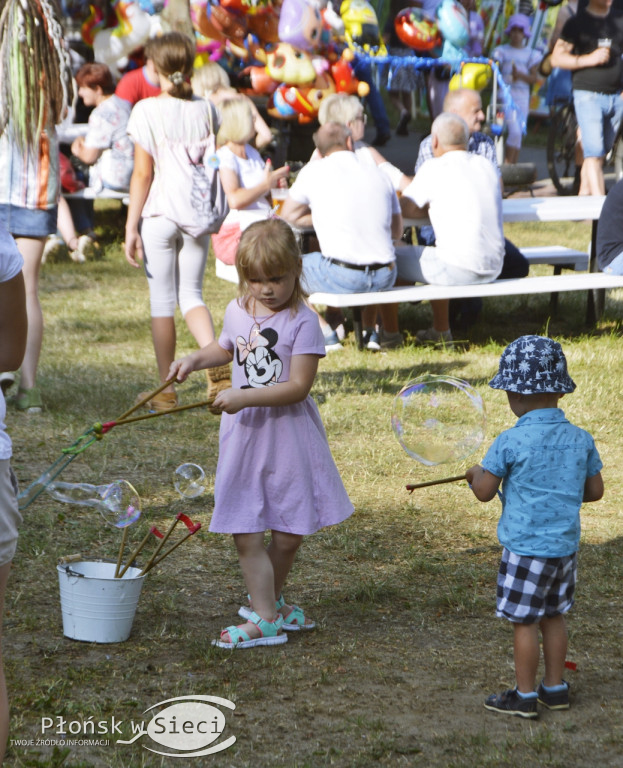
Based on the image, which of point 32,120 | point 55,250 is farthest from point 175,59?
point 55,250

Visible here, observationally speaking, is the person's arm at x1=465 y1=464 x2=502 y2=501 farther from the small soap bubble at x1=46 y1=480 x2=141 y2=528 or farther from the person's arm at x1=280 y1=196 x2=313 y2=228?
the person's arm at x1=280 y1=196 x2=313 y2=228

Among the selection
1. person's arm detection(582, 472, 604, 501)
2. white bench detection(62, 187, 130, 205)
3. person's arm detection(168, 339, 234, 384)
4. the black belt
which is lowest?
the black belt

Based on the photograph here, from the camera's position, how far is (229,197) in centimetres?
654

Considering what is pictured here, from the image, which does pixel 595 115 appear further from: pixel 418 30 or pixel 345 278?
pixel 345 278

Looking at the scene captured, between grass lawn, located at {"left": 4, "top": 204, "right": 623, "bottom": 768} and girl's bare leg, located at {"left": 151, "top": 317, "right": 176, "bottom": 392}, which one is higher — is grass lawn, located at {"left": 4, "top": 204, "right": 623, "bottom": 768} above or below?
below

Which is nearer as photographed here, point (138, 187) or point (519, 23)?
point (138, 187)

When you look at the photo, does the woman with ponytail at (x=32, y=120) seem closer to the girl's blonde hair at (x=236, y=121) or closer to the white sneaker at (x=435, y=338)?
the girl's blonde hair at (x=236, y=121)

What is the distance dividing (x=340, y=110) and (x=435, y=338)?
63.8 inches

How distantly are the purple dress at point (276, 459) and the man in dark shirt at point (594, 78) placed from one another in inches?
294

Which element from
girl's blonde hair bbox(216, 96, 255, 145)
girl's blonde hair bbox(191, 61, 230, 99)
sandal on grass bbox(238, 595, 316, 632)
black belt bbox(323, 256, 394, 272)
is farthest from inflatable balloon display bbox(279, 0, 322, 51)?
sandal on grass bbox(238, 595, 316, 632)

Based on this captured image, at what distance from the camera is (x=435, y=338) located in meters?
7.20

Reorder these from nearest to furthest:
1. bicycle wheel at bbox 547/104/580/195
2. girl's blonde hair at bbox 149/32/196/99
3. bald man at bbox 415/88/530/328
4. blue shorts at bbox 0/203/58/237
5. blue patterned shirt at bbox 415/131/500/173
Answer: blue shorts at bbox 0/203/58/237 < girl's blonde hair at bbox 149/32/196/99 < bald man at bbox 415/88/530/328 < blue patterned shirt at bbox 415/131/500/173 < bicycle wheel at bbox 547/104/580/195

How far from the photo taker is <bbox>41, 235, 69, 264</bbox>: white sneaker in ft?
33.1

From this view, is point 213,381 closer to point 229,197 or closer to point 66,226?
point 229,197
